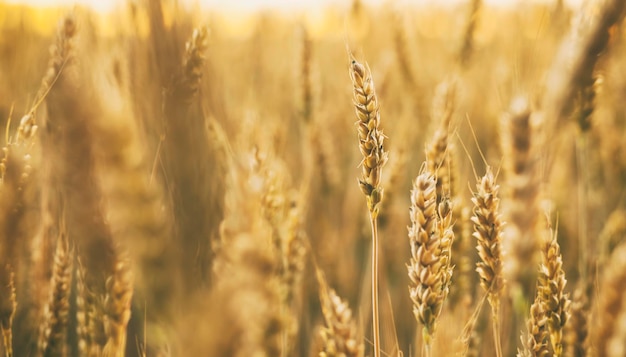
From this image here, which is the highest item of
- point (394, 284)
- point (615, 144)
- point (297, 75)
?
point (297, 75)

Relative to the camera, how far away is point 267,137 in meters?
1.51

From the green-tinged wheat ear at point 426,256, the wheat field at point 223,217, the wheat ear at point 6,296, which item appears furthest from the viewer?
the wheat ear at point 6,296

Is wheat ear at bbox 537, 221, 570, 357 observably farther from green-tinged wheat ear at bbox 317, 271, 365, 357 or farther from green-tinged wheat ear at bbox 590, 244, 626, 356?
green-tinged wheat ear at bbox 317, 271, 365, 357

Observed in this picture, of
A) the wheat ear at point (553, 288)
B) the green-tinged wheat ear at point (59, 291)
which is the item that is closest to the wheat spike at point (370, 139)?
the wheat ear at point (553, 288)

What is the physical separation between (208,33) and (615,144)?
169 centimetres

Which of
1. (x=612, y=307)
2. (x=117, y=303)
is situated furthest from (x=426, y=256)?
(x=117, y=303)

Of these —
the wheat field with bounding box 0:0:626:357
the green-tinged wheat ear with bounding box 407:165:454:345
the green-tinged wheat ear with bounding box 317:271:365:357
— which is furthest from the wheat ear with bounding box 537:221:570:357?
the green-tinged wheat ear with bounding box 317:271:365:357

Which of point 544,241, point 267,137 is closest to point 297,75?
point 267,137

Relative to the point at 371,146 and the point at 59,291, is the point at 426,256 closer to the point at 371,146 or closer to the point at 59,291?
the point at 371,146

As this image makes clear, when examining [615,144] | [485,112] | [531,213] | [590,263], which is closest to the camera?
[531,213]

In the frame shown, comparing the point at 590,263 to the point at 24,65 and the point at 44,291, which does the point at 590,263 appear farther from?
the point at 24,65

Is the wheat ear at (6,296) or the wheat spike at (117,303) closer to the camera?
the wheat spike at (117,303)

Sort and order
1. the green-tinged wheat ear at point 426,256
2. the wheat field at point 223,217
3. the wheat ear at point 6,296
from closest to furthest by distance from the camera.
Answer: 1. the wheat field at point 223,217
2. the green-tinged wheat ear at point 426,256
3. the wheat ear at point 6,296

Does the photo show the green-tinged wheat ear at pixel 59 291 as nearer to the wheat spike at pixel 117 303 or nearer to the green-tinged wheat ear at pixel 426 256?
the wheat spike at pixel 117 303
